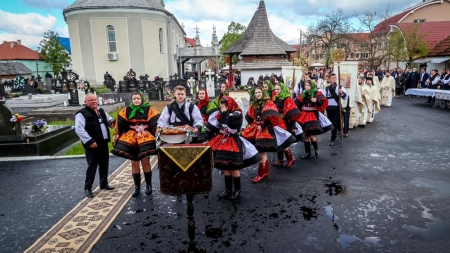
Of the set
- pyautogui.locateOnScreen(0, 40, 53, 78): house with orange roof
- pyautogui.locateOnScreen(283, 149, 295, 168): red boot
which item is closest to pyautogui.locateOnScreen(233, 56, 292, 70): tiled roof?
pyautogui.locateOnScreen(283, 149, 295, 168): red boot

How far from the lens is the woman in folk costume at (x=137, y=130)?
544cm

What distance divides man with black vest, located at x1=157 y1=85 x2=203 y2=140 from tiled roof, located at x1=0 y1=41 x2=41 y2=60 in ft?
227

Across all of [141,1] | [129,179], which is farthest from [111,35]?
[129,179]

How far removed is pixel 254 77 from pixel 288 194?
64.3ft

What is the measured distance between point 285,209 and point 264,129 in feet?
5.36

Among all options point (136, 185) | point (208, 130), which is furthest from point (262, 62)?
point (136, 185)

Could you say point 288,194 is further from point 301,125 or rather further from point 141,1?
point 141,1

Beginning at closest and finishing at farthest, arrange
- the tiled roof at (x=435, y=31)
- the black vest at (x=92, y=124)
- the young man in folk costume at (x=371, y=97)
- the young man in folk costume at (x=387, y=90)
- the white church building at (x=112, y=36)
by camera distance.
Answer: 1. the black vest at (x=92, y=124)
2. the young man in folk costume at (x=371, y=97)
3. the young man in folk costume at (x=387, y=90)
4. the tiled roof at (x=435, y=31)
5. the white church building at (x=112, y=36)

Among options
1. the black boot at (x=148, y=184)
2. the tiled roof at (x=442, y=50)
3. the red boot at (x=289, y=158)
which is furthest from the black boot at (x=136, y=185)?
the tiled roof at (x=442, y=50)

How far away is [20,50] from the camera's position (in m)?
64.3

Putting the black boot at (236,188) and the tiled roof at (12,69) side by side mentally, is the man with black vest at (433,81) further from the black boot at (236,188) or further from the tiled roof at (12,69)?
the tiled roof at (12,69)

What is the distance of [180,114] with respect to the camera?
5395 mm

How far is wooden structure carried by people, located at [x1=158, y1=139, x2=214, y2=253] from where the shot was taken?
139 inches

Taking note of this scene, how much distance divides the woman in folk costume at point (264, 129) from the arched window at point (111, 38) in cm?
3100
